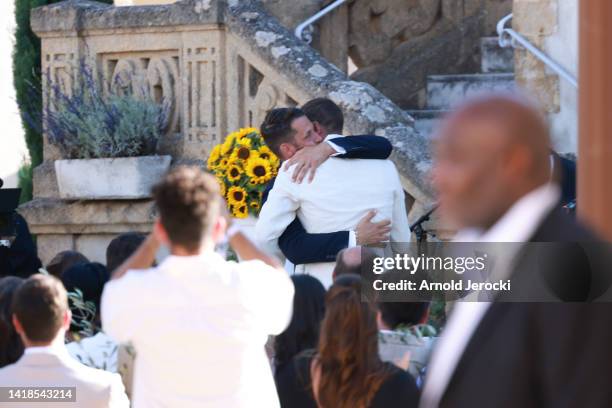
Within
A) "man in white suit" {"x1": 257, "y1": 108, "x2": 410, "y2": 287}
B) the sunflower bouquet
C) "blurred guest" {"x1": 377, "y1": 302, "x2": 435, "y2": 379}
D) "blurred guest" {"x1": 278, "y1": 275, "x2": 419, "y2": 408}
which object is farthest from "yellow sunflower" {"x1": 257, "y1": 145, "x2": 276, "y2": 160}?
"blurred guest" {"x1": 278, "y1": 275, "x2": 419, "y2": 408}

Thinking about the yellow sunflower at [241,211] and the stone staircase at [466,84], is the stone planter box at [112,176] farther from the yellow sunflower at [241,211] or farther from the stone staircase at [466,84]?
the stone staircase at [466,84]

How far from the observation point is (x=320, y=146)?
6199 millimetres

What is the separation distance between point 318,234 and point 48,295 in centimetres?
174

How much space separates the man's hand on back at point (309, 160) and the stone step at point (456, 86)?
3733mm

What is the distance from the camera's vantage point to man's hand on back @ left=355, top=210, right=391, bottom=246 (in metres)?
6.04

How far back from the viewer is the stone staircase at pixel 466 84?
9.77 metres

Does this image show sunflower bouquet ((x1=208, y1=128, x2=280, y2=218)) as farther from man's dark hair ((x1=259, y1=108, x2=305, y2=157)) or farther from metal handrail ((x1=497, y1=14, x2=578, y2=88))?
metal handrail ((x1=497, y1=14, x2=578, y2=88))

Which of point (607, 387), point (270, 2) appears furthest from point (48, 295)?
point (270, 2)

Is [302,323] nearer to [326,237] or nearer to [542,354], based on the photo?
[326,237]

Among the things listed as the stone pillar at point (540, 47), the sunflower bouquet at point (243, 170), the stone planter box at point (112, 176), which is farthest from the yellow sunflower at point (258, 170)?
the stone pillar at point (540, 47)

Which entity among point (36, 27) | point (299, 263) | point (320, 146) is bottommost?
point (299, 263)

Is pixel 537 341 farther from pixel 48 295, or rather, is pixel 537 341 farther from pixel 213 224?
pixel 48 295

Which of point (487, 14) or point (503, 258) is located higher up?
point (487, 14)

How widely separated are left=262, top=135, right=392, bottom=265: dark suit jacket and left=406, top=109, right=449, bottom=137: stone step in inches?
132
